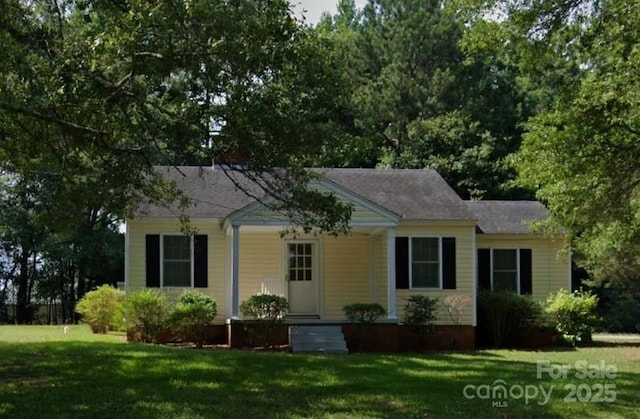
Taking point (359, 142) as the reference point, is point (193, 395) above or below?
below

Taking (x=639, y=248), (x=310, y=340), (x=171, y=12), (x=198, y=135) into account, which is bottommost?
(x=310, y=340)

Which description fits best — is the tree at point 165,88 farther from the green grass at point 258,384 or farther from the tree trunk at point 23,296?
the tree trunk at point 23,296

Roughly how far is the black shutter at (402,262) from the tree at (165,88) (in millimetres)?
8792

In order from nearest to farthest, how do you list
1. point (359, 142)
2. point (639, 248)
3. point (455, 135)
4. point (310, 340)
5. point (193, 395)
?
point (193, 395), point (359, 142), point (310, 340), point (639, 248), point (455, 135)

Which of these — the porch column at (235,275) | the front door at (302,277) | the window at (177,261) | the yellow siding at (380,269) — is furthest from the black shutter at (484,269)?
the window at (177,261)

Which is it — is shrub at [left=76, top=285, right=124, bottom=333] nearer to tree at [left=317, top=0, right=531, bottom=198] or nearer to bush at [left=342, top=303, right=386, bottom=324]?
bush at [left=342, top=303, right=386, bottom=324]

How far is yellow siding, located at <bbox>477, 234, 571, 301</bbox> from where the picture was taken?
882 inches

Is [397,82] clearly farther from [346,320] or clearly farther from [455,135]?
[346,320]

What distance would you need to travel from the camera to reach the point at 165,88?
11.7 m

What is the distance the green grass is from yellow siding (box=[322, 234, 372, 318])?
574 centimetres

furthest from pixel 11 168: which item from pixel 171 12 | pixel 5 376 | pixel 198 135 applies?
pixel 171 12

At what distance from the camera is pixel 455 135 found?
34.9m

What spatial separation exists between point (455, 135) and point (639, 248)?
14.6 m

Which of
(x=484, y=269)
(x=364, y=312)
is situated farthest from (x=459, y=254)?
(x=364, y=312)
